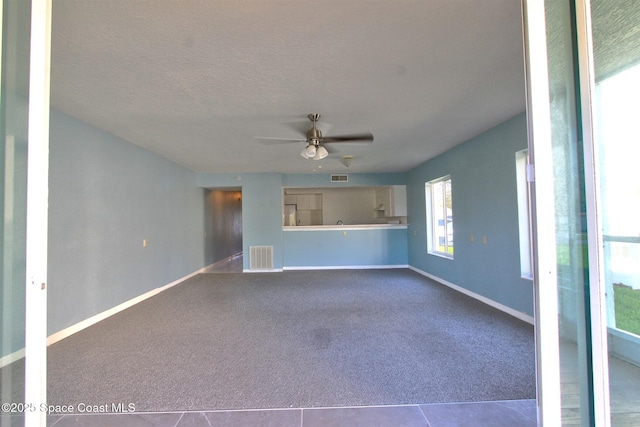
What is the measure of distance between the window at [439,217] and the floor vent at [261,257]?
11.8 ft

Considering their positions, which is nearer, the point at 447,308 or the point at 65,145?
the point at 65,145

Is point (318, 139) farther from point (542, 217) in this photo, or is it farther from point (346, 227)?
point (346, 227)

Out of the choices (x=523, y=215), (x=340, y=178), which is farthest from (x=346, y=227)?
(x=523, y=215)

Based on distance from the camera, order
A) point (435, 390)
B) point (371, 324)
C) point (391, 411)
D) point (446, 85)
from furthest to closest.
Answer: point (371, 324)
point (446, 85)
point (435, 390)
point (391, 411)

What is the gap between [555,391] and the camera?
1.08 metres

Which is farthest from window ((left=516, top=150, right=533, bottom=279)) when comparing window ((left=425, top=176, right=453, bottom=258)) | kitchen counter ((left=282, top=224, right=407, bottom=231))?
kitchen counter ((left=282, top=224, right=407, bottom=231))

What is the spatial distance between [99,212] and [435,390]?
4.03 m

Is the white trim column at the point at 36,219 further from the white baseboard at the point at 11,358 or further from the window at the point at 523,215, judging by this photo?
the window at the point at 523,215

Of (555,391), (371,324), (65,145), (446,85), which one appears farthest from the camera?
(371,324)

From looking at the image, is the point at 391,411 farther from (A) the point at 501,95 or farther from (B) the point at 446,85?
(A) the point at 501,95

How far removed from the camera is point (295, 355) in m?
2.37

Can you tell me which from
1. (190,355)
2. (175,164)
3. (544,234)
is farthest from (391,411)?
(175,164)

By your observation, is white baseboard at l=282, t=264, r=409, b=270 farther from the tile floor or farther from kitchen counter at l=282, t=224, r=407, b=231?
the tile floor

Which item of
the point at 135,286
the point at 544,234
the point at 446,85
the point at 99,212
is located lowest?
the point at 135,286
